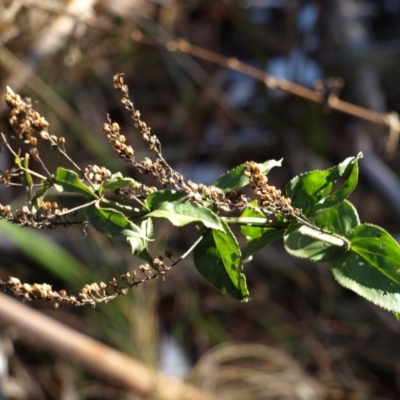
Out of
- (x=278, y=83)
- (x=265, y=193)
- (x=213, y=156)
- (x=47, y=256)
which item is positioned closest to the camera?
(x=265, y=193)

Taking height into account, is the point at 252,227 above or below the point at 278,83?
below

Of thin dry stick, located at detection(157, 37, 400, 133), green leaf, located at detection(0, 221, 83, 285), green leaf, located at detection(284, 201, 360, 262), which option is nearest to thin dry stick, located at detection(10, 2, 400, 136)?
thin dry stick, located at detection(157, 37, 400, 133)

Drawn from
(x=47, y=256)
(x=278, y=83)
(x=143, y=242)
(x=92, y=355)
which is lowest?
(x=143, y=242)

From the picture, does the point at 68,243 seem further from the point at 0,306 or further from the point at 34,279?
the point at 0,306

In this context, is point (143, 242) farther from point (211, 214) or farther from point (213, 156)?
point (213, 156)

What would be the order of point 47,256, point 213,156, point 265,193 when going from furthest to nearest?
point 213,156 < point 47,256 < point 265,193

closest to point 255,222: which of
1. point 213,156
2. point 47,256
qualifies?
point 47,256

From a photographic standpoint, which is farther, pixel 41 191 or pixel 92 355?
pixel 92 355
